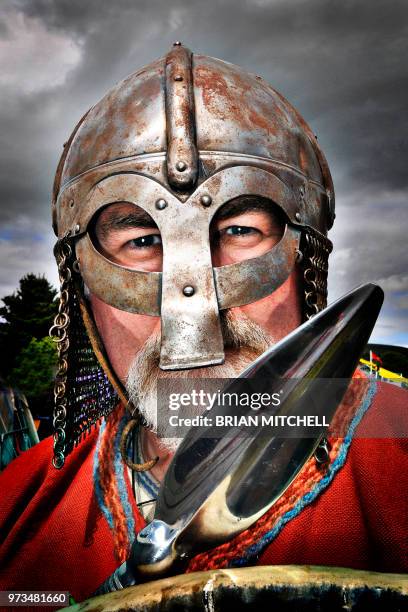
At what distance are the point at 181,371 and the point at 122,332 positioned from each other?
400 mm

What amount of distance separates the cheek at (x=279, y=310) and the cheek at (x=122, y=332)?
0.37 metres

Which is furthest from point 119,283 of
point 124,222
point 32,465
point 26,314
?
point 26,314

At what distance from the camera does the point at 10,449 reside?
4.11 m

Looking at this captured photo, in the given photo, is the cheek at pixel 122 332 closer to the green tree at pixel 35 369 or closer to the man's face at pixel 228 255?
the man's face at pixel 228 255

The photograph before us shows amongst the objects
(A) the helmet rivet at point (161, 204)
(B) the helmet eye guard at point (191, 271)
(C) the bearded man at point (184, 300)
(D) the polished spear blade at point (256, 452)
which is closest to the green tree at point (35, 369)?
(C) the bearded man at point (184, 300)

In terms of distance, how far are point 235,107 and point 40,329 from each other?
77.8ft

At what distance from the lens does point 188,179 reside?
1.80 metres

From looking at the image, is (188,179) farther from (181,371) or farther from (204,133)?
(181,371)

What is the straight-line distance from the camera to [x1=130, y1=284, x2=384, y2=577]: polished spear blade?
107cm

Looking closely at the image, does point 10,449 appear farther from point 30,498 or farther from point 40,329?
point 40,329

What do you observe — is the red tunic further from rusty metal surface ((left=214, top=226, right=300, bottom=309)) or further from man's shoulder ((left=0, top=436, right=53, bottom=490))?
rusty metal surface ((left=214, top=226, right=300, bottom=309))

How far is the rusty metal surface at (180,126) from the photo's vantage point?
1.81m

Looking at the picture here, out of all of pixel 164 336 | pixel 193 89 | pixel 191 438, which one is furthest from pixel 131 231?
pixel 191 438

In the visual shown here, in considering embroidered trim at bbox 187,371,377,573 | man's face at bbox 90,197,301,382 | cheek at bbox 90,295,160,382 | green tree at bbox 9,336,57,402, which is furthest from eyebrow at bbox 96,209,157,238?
green tree at bbox 9,336,57,402
